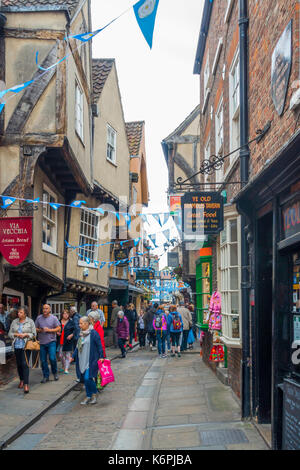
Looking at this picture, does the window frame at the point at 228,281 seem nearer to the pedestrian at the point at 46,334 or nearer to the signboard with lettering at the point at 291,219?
the signboard with lettering at the point at 291,219

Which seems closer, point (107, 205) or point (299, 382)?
point (299, 382)

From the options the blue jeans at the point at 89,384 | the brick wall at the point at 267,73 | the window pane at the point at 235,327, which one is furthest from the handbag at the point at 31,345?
the brick wall at the point at 267,73

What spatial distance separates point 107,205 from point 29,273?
28.1 feet

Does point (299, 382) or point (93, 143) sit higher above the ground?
point (93, 143)

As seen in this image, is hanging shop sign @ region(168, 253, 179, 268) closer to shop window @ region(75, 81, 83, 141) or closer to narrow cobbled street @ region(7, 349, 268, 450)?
shop window @ region(75, 81, 83, 141)

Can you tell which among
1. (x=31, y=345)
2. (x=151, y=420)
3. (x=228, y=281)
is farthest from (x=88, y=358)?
(x=228, y=281)

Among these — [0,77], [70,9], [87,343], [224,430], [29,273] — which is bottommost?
[224,430]

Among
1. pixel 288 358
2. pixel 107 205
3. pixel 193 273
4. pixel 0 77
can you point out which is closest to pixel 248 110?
pixel 288 358

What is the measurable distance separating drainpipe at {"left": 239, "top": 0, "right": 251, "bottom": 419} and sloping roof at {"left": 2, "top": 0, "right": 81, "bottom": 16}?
193 inches

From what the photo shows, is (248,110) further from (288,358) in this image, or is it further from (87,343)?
(87,343)

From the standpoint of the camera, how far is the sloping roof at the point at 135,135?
26.4 m

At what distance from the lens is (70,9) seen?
1160 centimetres

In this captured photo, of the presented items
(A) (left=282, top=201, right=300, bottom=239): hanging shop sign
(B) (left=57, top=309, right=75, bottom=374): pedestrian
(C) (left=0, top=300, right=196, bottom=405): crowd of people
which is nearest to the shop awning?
(C) (left=0, top=300, right=196, bottom=405): crowd of people

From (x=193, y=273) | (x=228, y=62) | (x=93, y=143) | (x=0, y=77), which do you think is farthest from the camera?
(x=193, y=273)
